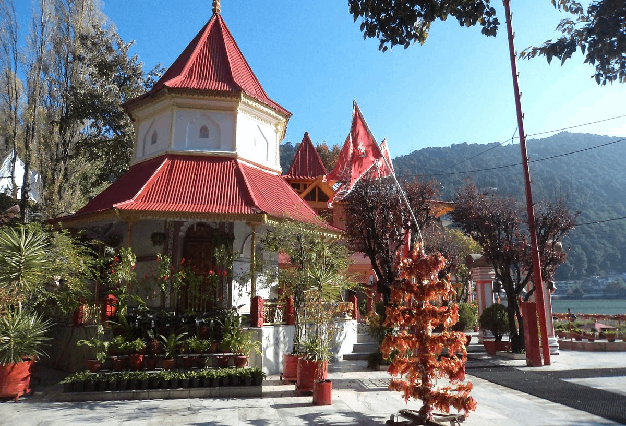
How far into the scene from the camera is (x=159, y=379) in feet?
32.3

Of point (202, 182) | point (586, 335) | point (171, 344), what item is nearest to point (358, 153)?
point (202, 182)

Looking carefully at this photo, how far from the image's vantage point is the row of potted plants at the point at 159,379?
31.2ft

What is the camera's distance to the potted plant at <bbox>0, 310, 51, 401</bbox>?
30.7 feet

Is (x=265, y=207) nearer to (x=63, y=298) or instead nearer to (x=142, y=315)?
(x=142, y=315)

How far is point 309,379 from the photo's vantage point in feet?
31.5

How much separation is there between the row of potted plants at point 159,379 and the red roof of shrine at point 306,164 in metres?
19.0

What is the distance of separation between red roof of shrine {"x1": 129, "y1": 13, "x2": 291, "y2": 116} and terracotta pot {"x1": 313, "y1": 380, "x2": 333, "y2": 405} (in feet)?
32.2

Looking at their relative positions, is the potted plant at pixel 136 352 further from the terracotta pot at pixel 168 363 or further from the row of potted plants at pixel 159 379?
the terracotta pot at pixel 168 363

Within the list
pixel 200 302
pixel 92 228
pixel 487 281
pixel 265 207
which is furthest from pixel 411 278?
pixel 487 281

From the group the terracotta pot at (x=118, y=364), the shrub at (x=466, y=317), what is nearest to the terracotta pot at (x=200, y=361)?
the terracotta pot at (x=118, y=364)

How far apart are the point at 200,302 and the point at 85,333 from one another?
10.5ft

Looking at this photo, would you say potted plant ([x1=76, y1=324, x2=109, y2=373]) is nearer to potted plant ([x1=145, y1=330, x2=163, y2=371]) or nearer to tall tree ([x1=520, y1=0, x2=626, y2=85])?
potted plant ([x1=145, y1=330, x2=163, y2=371])

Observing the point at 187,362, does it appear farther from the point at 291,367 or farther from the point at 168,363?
the point at 291,367

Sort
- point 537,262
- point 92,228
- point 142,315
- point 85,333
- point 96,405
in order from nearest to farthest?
point 96,405 → point 142,315 → point 85,333 → point 537,262 → point 92,228
